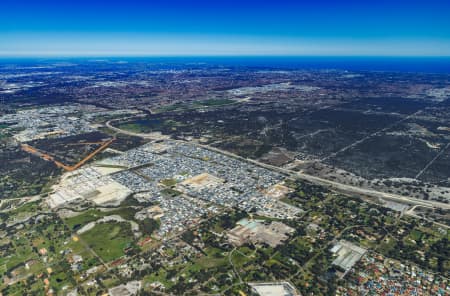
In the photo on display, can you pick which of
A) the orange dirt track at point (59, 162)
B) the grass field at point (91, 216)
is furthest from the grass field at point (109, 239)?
the orange dirt track at point (59, 162)

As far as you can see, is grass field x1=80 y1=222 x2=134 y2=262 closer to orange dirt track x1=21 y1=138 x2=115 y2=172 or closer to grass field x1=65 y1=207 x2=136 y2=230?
grass field x1=65 y1=207 x2=136 y2=230

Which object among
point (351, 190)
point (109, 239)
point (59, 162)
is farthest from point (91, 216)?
point (351, 190)

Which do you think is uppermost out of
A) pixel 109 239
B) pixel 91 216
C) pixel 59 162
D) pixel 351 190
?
pixel 351 190

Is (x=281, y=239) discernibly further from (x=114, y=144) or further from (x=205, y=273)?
(x=114, y=144)

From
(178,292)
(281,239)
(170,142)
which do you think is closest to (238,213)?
(281,239)

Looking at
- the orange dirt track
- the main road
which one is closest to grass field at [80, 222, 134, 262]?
the orange dirt track

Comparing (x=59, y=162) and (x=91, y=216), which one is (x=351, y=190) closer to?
(x=91, y=216)

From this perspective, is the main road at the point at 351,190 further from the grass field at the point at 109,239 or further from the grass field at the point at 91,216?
the grass field at the point at 109,239

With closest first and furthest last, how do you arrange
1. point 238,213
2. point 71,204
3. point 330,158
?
point 238,213 < point 71,204 < point 330,158
